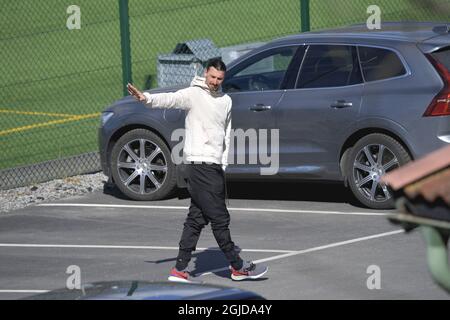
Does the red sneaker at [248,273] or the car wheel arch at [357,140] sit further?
the car wheel arch at [357,140]

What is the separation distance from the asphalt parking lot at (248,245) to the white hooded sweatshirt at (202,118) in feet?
3.64

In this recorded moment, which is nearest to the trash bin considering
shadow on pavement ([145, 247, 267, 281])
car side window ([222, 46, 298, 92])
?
car side window ([222, 46, 298, 92])

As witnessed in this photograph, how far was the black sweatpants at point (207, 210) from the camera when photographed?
10.1 meters

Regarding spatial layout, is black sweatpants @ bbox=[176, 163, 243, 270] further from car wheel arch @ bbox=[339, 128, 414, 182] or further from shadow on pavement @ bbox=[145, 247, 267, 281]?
car wheel arch @ bbox=[339, 128, 414, 182]

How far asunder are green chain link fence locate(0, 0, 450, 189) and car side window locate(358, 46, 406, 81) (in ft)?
13.9

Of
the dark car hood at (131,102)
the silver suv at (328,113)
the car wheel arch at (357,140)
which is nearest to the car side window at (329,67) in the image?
the silver suv at (328,113)

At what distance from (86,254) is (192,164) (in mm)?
1923

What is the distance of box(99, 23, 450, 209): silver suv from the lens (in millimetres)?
12477

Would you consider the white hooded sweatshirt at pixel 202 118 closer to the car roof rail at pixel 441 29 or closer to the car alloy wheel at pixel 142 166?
the car roof rail at pixel 441 29

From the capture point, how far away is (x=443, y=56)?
12562 mm

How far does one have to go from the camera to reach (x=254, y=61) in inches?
536
